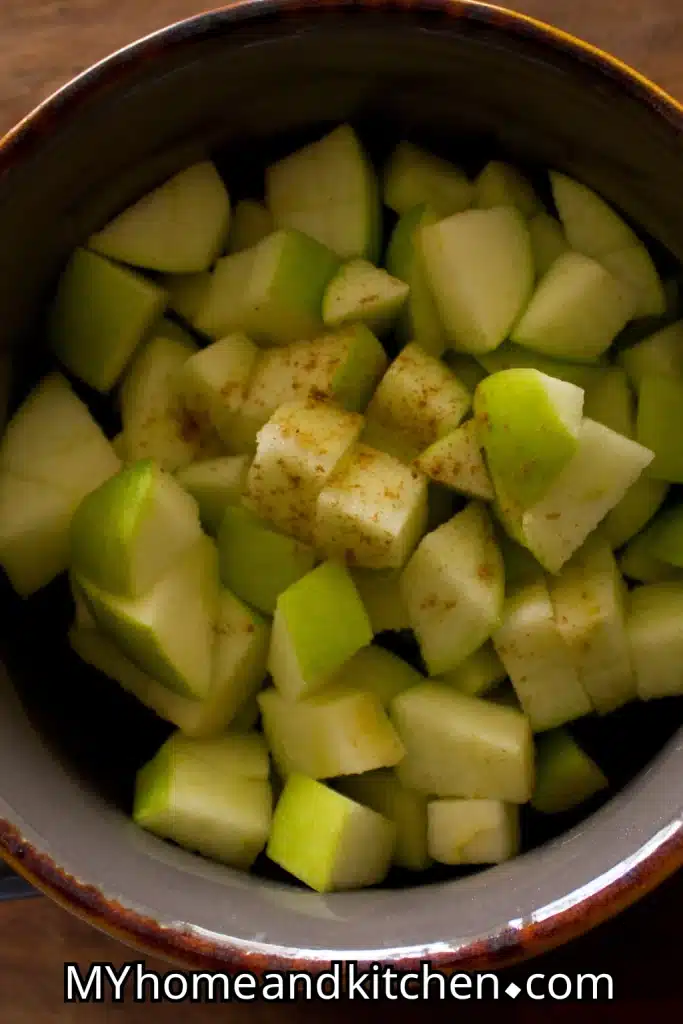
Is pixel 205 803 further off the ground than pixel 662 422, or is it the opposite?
pixel 662 422

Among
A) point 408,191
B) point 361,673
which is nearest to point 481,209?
point 408,191

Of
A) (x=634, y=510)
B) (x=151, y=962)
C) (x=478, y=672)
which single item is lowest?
(x=151, y=962)

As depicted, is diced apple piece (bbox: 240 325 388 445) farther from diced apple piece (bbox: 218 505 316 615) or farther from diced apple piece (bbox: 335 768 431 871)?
diced apple piece (bbox: 335 768 431 871)

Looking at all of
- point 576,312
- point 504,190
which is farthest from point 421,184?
point 576,312

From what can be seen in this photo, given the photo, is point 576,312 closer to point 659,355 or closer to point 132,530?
point 659,355

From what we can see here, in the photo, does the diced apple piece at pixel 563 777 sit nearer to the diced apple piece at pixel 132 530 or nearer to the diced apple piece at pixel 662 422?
the diced apple piece at pixel 662 422

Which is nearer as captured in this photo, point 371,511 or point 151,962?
point 371,511
